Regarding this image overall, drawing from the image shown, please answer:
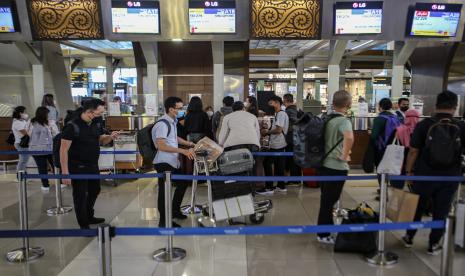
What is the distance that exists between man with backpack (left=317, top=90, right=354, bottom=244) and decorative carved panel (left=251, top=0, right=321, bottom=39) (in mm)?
3681

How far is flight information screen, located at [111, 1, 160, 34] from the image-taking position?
284 inches

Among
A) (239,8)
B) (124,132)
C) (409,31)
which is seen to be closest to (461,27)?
(409,31)

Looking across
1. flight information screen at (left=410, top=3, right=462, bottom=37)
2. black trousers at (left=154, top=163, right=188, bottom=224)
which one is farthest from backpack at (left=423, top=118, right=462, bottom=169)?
flight information screen at (left=410, top=3, right=462, bottom=37)

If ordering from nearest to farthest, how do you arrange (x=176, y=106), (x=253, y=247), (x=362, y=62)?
(x=253, y=247) < (x=176, y=106) < (x=362, y=62)

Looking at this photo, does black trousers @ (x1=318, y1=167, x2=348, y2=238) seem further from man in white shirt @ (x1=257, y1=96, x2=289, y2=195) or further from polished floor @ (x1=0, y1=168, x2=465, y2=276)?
man in white shirt @ (x1=257, y1=96, x2=289, y2=195)

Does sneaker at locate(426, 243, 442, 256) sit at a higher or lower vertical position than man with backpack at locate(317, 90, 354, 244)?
lower

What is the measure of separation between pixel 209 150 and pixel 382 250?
6.96 ft

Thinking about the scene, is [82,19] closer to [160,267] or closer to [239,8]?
[239,8]

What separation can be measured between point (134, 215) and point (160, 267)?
5.88 ft

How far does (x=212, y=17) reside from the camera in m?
7.27

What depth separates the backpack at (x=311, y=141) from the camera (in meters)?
3.95

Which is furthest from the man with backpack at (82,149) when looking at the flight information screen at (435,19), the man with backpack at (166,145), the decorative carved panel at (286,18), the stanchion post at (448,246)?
the flight information screen at (435,19)

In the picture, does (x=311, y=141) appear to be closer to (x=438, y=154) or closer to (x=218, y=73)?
(x=438, y=154)

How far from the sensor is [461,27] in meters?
7.70
